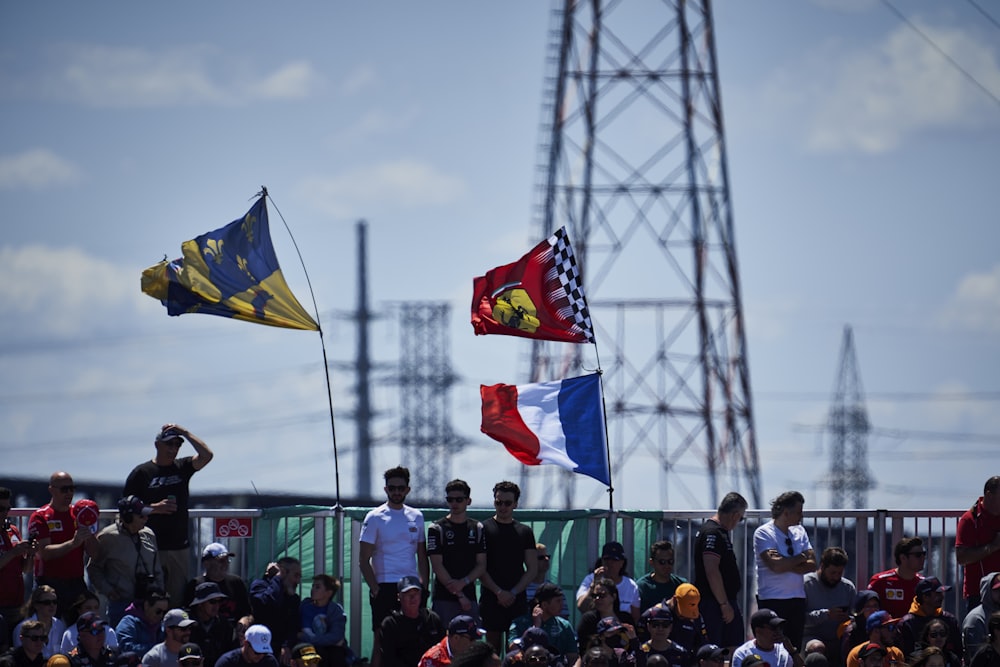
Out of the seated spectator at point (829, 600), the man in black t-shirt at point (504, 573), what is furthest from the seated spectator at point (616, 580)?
the seated spectator at point (829, 600)

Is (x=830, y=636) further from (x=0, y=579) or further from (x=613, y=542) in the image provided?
(x=0, y=579)

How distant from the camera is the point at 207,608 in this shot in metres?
15.2

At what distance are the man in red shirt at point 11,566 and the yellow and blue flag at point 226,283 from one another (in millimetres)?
3262

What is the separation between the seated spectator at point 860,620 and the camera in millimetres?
15766

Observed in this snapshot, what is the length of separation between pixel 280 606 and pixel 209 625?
0.76m

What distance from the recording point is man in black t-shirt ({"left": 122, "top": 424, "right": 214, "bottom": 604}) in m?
15.9

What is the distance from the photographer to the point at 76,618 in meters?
15.0

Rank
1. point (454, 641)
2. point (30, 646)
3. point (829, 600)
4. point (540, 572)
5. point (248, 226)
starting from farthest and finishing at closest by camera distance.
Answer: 1. point (248, 226)
2. point (540, 572)
3. point (829, 600)
4. point (454, 641)
5. point (30, 646)

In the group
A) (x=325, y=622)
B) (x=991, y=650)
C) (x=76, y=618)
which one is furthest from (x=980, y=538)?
(x=76, y=618)

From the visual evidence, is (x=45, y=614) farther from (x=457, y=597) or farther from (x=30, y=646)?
(x=457, y=597)

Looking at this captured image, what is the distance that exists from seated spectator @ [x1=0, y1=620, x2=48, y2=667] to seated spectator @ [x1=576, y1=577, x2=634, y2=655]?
4434 mm

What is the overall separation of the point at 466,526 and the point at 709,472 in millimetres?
22645

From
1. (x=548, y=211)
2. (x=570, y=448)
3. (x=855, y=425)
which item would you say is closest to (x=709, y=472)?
(x=548, y=211)

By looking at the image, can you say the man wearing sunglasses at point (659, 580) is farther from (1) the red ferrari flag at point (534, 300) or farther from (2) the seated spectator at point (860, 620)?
(1) the red ferrari flag at point (534, 300)
